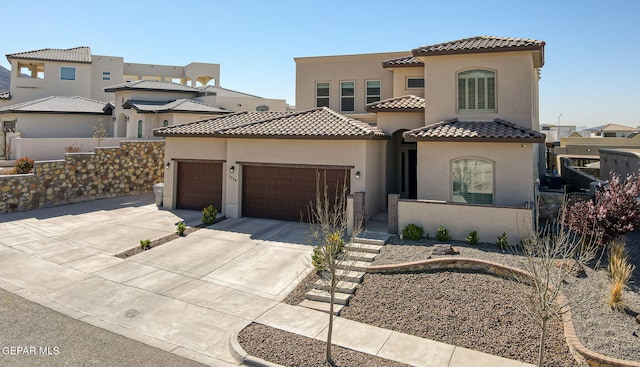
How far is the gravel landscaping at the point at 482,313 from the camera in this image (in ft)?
26.3

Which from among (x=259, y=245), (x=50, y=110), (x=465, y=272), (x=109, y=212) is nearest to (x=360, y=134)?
(x=259, y=245)

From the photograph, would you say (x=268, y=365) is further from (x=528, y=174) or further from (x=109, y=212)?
(x=109, y=212)

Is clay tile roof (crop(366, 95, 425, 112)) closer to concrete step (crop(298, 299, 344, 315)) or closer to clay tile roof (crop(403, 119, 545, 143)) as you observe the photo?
clay tile roof (crop(403, 119, 545, 143))

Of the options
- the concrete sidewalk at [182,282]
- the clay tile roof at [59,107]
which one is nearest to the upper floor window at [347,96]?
the concrete sidewalk at [182,282]

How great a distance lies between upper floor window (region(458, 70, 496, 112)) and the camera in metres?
16.8

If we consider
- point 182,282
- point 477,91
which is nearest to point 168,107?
point 182,282

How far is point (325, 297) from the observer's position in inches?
415

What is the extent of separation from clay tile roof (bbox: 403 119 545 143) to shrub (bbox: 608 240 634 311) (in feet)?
15.8

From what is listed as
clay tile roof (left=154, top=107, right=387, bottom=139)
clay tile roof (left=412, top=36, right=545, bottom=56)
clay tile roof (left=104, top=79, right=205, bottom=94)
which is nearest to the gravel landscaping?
clay tile roof (left=154, top=107, right=387, bottom=139)

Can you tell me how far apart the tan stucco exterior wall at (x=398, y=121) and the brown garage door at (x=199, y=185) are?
29.3 feet

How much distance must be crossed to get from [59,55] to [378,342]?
4902 centimetres

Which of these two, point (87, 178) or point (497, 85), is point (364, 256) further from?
point (87, 178)

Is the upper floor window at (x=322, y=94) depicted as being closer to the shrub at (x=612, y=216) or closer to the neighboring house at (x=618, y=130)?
the shrub at (x=612, y=216)

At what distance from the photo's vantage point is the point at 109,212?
20.3m
